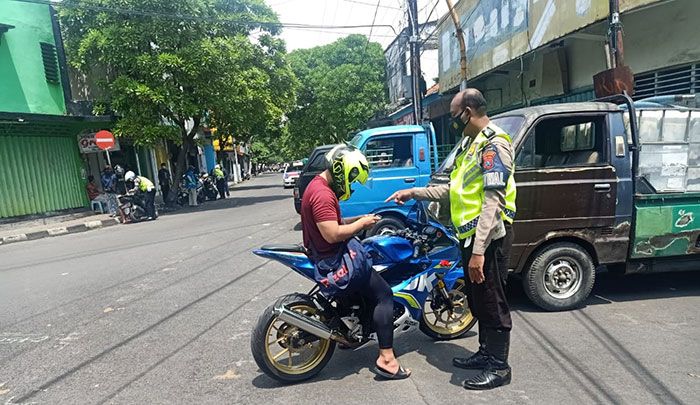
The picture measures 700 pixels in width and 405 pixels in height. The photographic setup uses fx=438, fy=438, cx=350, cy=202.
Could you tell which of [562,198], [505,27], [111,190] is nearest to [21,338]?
[562,198]

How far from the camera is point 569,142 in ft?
16.0

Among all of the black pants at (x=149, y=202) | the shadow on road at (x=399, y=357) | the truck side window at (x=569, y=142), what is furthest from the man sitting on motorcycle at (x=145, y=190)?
the truck side window at (x=569, y=142)

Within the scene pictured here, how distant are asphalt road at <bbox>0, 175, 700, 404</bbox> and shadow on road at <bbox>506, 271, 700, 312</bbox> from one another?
0.02 meters

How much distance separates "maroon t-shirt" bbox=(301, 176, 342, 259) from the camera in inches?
120

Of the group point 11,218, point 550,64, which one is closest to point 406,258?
point 550,64

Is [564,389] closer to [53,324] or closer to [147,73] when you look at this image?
[53,324]

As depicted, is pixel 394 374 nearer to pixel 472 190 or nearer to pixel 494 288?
pixel 494 288

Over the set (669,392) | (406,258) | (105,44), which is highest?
(105,44)

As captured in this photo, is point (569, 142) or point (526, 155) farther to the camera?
point (569, 142)

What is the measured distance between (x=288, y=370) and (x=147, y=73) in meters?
13.9

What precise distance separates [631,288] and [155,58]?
14.8 m

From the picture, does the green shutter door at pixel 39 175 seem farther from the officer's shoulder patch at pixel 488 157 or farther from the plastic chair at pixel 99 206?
the officer's shoulder patch at pixel 488 157

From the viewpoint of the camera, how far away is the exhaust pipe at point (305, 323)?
3.16 meters

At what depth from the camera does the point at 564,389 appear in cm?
301
